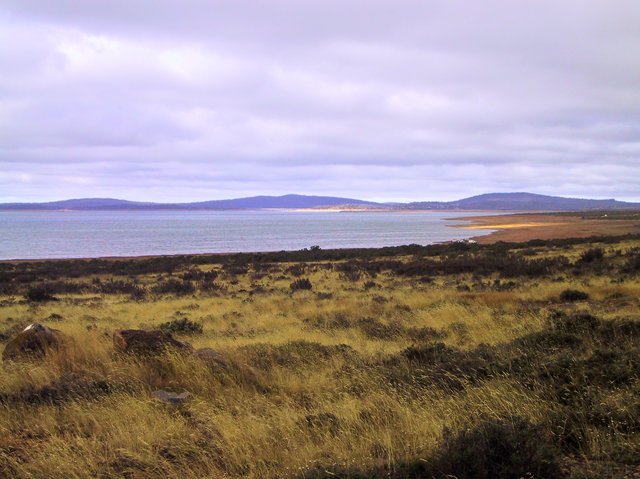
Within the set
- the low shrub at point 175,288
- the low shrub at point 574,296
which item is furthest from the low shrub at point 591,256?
the low shrub at point 175,288

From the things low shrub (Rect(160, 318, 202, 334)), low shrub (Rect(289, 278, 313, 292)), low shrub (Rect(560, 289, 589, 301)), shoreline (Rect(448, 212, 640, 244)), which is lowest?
low shrub (Rect(289, 278, 313, 292))

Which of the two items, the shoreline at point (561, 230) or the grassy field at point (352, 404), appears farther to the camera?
the shoreline at point (561, 230)

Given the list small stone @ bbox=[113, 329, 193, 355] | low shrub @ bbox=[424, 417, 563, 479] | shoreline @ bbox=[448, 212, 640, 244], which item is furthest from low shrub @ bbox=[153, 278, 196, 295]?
shoreline @ bbox=[448, 212, 640, 244]

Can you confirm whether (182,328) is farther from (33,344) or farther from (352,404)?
(352,404)

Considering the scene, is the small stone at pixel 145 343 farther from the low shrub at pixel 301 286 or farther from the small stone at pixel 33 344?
the low shrub at pixel 301 286

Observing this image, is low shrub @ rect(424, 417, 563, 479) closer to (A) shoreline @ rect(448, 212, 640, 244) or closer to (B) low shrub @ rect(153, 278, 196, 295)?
(B) low shrub @ rect(153, 278, 196, 295)

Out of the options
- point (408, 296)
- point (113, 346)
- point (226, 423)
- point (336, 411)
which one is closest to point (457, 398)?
point (336, 411)

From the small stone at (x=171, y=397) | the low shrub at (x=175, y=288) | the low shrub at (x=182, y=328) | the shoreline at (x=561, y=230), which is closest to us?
the small stone at (x=171, y=397)

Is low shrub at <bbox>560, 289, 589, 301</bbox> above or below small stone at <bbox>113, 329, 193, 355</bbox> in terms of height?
below

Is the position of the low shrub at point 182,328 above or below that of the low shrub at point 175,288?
above

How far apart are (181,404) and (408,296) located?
12.7m

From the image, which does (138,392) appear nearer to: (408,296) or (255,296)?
(408,296)

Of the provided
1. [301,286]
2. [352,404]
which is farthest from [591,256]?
[352,404]

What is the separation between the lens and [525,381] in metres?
5.35
